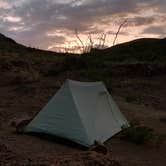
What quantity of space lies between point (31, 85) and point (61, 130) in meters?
8.02

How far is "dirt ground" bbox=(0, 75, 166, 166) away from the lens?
6352mm

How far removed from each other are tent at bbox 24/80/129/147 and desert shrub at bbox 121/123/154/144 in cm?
28

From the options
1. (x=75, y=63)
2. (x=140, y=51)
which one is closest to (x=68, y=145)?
(x=75, y=63)

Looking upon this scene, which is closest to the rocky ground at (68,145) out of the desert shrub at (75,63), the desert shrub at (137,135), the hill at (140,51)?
the desert shrub at (137,135)

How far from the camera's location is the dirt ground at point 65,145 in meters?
6.35

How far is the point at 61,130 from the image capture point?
820 centimetres

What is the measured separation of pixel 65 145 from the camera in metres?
7.98

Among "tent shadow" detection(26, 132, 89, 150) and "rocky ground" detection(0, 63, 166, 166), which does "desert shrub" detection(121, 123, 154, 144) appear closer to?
"rocky ground" detection(0, 63, 166, 166)

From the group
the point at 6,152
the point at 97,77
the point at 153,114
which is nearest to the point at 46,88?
the point at 97,77

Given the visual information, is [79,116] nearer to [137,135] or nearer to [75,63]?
[137,135]

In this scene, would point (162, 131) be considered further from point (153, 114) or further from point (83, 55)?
point (83, 55)

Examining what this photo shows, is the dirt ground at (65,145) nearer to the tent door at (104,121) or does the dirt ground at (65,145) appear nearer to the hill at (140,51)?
the tent door at (104,121)

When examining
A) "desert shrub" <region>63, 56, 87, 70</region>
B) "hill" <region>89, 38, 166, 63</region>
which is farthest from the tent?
"hill" <region>89, 38, 166, 63</region>

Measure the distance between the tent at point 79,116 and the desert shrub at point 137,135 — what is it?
277mm
